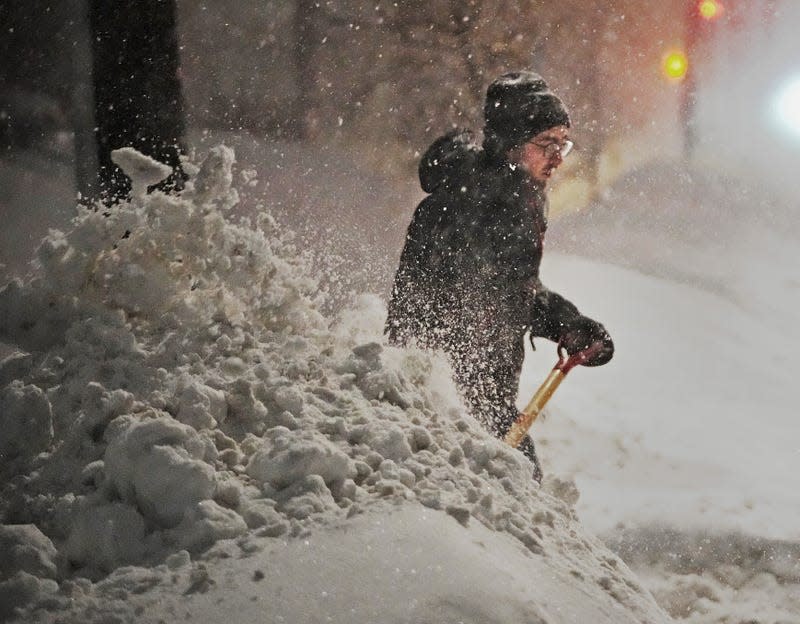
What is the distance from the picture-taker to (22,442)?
6.47 ft

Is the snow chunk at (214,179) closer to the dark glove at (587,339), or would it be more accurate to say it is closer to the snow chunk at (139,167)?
the snow chunk at (139,167)

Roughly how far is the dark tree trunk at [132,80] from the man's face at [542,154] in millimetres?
1958

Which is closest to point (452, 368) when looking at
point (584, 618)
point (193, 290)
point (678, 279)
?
point (193, 290)

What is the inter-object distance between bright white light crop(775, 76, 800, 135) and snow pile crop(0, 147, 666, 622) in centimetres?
1005

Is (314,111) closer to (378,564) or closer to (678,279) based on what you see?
(678,279)

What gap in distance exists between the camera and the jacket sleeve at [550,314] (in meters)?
3.35

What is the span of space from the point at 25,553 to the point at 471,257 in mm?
1931

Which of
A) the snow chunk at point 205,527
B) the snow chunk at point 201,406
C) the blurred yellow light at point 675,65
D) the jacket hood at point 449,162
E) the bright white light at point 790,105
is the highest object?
the bright white light at point 790,105

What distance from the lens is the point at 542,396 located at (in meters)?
3.19

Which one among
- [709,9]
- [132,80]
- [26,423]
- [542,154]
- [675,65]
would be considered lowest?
[26,423]

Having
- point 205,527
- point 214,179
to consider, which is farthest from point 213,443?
point 214,179

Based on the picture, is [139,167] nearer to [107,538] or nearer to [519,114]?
[107,538]

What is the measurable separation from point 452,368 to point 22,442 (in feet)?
5.22

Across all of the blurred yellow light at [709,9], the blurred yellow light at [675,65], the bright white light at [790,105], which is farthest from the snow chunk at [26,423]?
the bright white light at [790,105]
